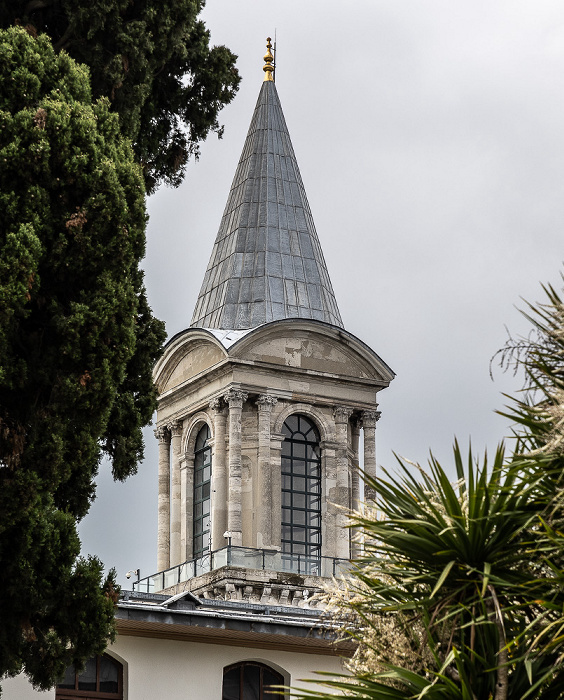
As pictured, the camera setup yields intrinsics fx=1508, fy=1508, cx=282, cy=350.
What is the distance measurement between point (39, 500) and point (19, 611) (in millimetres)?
1318

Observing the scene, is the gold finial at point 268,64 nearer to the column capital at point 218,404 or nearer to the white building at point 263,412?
the white building at point 263,412

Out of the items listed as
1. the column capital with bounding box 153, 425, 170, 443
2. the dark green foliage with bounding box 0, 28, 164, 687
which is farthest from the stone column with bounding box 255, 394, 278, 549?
the dark green foliage with bounding box 0, 28, 164, 687

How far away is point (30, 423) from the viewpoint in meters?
18.0

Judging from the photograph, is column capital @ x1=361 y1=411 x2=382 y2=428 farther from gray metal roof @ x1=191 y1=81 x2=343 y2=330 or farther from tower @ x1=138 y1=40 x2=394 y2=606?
gray metal roof @ x1=191 y1=81 x2=343 y2=330

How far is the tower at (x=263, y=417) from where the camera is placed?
40.1 m

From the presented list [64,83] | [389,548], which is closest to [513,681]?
[389,548]

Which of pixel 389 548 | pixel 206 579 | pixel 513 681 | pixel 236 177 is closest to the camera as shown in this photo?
pixel 513 681

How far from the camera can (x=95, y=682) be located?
22.3m

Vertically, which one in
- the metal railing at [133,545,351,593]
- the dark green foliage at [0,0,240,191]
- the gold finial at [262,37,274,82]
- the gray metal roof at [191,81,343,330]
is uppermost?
the gold finial at [262,37,274,82]

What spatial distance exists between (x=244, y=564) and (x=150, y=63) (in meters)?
19.1

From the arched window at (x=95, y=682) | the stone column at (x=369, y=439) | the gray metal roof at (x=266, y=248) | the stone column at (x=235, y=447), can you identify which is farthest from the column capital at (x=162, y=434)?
the arched window at (x=95, y=682)

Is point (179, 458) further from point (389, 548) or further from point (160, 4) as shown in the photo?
point (389, 548)

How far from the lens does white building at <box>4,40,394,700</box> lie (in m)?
39.8

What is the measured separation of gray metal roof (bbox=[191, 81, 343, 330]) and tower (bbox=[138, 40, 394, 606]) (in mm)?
43
